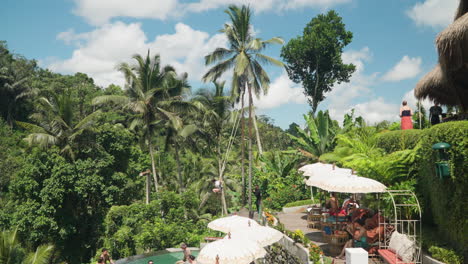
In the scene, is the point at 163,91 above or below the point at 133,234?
above

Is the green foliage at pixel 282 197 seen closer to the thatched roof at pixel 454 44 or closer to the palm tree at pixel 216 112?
the palm tree at pixel 216 112

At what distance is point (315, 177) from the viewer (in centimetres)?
1146

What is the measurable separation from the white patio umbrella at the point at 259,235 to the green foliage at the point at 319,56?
3463cm

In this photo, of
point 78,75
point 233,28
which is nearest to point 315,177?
point 233,28

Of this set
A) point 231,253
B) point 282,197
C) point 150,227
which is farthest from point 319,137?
point 231,253

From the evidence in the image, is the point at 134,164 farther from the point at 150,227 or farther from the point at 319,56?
the point at 319,56

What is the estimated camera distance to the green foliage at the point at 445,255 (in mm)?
8148

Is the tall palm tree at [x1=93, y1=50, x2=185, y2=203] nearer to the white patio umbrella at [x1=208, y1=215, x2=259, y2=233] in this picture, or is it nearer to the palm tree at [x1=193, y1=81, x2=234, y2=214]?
the palm tree at [x1=193, y1=81, x2=234, y2=214]

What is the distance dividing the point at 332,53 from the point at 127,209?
2957cm

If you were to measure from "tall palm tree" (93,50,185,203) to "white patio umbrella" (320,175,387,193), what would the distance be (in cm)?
1892

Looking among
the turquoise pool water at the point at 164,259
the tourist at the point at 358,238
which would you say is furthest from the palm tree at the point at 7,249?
the tourist at the point at 358,238

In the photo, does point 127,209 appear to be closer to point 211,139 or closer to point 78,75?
point 211,139

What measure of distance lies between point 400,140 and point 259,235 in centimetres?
612

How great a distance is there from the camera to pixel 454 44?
9.71 m
